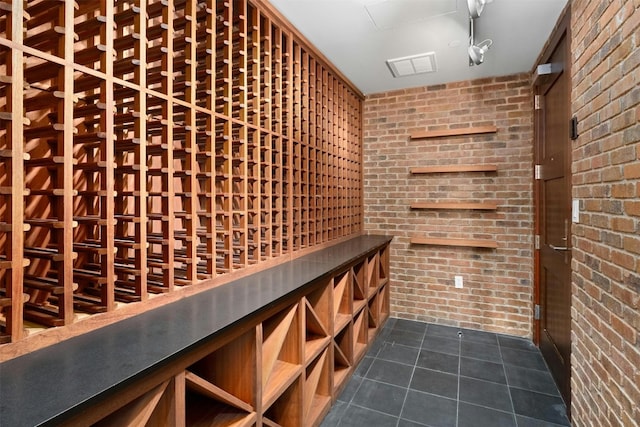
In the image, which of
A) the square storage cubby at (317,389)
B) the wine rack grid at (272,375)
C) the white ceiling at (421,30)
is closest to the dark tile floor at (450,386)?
the square storage cubby at (317,389)

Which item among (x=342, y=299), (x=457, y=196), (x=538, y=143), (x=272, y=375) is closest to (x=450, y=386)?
(x=342, y=299)

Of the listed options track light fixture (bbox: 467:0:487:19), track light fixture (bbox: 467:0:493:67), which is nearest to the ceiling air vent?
track light fixture (bbox: 467:0:493:67)

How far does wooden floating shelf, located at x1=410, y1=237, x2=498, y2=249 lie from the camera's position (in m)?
3.37

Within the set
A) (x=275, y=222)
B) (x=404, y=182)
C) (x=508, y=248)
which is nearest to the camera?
(x=275, y=222)

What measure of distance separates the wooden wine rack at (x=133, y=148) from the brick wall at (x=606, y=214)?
1742 mm

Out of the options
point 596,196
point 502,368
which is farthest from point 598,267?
point 502,368

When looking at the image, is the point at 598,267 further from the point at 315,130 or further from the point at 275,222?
the point at 315,130

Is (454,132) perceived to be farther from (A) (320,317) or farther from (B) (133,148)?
(B) (133,148)

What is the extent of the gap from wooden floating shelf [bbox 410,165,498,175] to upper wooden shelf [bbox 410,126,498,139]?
0.34 metres

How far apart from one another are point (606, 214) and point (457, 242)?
1.98 meters

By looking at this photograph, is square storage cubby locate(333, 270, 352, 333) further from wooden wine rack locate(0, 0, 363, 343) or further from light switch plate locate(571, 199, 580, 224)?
light switch plate locate(571, 199, 580, 224)

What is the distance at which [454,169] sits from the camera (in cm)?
343

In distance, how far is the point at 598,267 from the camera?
1614 millimetres

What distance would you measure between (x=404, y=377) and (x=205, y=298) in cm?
177
